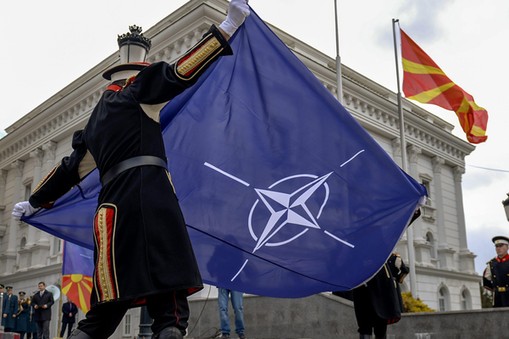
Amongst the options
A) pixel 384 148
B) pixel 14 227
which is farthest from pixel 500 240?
pixel 14 227

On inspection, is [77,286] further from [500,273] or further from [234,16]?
[234,16]

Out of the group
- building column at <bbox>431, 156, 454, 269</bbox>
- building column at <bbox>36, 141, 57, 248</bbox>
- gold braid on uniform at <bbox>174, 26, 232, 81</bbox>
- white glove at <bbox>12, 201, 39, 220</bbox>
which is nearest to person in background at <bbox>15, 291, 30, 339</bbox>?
building column at <bbox>36, 141, 57, 248</bbox>

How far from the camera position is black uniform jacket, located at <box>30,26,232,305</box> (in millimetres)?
3037

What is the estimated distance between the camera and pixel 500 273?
10.1 meters

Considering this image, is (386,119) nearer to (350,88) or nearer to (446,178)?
(350,88)

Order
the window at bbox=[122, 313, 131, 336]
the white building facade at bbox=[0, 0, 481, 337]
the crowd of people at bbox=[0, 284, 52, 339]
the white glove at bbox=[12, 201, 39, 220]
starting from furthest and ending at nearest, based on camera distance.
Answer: the white building facade at bbox=[0, 0, 481, 337] < the window at bbox=[122, 313, 131, 336] < the crowd of people at bbox=[0, 284, 52, 339] < the white glove at bbox=[12, 201, 39, 220]

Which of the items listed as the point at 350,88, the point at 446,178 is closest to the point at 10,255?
the point at 350,88

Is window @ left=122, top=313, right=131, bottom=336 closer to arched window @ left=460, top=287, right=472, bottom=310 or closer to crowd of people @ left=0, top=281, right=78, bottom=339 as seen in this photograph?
crowd of people @ left=0, top=281, right=78, bottom=339

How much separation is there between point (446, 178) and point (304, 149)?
102 ft

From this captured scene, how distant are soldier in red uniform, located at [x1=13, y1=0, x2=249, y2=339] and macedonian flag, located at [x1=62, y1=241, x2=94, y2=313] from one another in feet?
16.6

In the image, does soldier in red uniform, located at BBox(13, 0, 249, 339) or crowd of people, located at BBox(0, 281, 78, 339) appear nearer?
soldier in red uniform, located at BBox(13, 0, 249, 339)

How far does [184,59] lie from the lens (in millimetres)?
3295

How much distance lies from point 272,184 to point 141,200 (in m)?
1.70

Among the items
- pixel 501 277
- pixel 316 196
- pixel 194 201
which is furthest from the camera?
pixel 501 277
